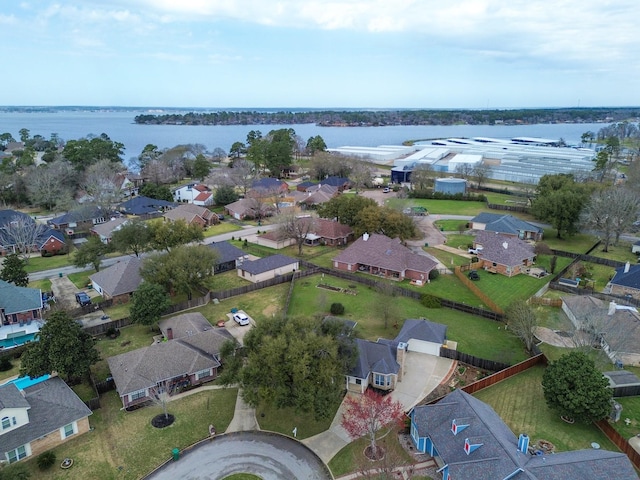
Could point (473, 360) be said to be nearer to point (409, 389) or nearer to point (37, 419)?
point (409, 389)

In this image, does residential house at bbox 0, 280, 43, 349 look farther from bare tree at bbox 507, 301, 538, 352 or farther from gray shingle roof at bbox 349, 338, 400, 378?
bare tree at bbox 507, 301, 538, 352

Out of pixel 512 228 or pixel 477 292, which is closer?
pixel 477 292

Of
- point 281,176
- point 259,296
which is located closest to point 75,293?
point 259,296

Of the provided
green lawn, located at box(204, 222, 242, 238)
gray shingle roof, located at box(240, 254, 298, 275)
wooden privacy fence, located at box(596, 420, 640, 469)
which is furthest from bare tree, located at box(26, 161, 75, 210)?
wooden privacy fence, located at box(596, 420, 640, 469)

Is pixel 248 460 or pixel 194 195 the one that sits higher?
pixel 194 195

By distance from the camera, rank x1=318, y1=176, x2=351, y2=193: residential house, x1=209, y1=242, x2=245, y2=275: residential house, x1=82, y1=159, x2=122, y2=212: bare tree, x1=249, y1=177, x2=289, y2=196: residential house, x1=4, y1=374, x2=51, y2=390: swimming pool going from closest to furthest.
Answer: x1=4, y1=374, x2=51, y2=390: swimming pool < x1=209, y1=242, x2=245, y2=275: residential house < x1=82, y1=159, x2=122, y2=212: bare tree < x1=249, y1=177, x2=289, y2=196: residential house < x1=318, y1=176, x2=351, y2=193: residential house

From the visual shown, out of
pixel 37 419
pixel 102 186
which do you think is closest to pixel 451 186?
pixel 102 186

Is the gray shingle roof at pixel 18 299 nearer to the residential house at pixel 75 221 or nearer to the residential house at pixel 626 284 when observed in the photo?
the residential house at pixel 75 221
